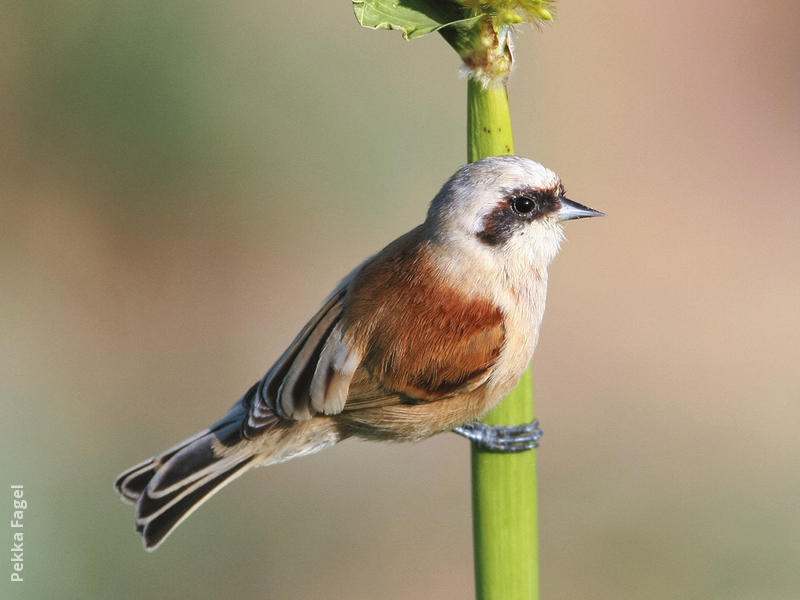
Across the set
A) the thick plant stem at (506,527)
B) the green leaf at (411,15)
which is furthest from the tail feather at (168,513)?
the green leaf at (411,15)

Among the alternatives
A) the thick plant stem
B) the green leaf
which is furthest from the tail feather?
the green leaf

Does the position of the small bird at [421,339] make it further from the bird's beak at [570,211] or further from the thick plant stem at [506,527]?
the thick plant stem at [506,527]

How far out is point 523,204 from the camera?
2.19 metres

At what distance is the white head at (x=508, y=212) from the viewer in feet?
6.77

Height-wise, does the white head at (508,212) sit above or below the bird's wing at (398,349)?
above

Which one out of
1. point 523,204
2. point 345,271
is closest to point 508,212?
point 523,204

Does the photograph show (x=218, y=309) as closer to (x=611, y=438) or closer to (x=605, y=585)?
(x=611, y=438)

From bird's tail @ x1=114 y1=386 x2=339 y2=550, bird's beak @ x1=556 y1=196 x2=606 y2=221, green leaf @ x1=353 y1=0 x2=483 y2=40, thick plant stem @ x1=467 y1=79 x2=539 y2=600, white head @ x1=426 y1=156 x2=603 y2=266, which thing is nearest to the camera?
green leaf @ x1=353 y1=0 x2=483 y2=40

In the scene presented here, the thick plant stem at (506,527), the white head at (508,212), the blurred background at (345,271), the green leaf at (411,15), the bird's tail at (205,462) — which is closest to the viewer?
the green leaf at (411,15)

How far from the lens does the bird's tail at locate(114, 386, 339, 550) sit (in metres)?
2.33

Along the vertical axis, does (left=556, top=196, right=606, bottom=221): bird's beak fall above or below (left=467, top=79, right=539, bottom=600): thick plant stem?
above

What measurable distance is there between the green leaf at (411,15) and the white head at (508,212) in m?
0.41

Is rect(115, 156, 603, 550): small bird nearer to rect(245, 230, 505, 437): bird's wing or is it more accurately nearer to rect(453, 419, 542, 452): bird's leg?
rect(245, 230, 505, 437): bird's wing

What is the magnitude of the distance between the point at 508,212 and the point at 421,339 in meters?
0.36
